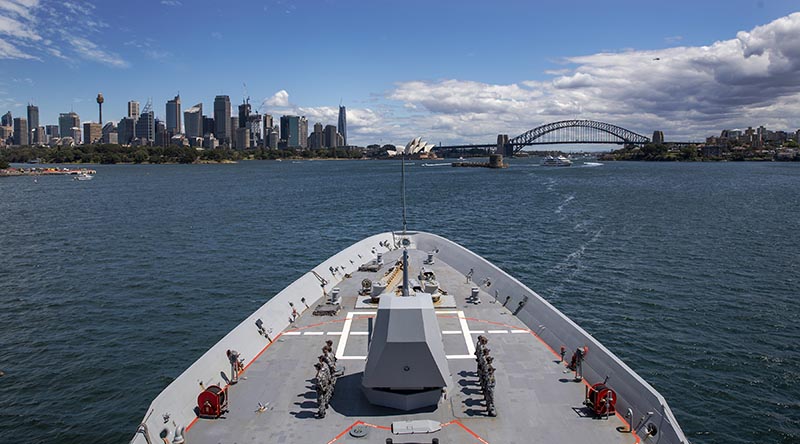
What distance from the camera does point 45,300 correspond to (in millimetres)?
33344

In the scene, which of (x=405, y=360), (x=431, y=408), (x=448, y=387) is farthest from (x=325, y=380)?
(x=448, y=387)

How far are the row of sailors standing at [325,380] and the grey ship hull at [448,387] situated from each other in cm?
27

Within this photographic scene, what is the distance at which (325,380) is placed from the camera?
1231 cm

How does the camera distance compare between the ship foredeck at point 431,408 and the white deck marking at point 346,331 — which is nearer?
the ship foredeck at point 431,408

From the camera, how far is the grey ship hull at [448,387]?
11.6 metres

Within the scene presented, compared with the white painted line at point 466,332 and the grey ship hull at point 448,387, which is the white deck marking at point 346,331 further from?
the white painted line at point 466,332

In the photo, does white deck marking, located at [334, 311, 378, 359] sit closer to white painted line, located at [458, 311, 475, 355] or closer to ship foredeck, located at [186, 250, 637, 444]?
ship foredeck, located at [186, 250, 637, 444]

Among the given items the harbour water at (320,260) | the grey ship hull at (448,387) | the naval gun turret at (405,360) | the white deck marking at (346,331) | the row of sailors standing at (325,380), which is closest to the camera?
the grey ship hull at (448,387)

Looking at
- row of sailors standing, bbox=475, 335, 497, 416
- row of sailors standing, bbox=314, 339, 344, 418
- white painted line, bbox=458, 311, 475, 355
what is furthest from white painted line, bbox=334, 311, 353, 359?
row of sailors standing, bbox=475, 335, 497, 416

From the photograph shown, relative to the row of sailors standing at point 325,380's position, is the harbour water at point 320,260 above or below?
below

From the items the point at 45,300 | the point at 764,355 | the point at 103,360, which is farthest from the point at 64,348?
the point at 764,355

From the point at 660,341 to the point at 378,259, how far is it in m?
14.1

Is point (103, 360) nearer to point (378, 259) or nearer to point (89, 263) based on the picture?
point (378, 259)

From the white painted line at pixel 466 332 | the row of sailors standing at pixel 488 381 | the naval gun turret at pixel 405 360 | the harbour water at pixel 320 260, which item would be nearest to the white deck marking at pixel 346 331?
the white painted line at pixel 466 332
